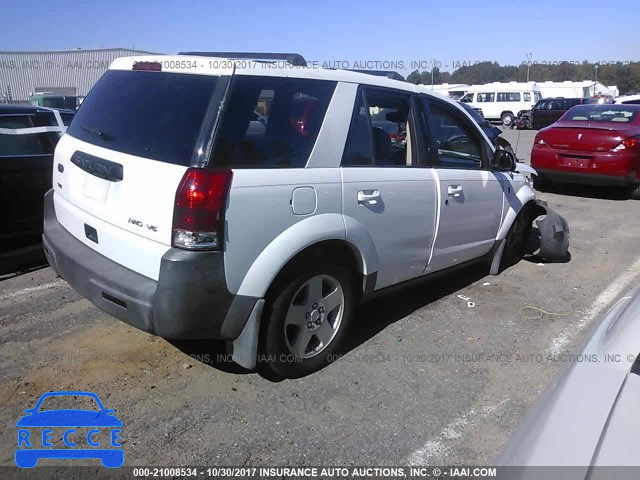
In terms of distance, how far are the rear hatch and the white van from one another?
111 ft

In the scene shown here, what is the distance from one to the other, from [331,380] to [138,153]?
1.77 metres

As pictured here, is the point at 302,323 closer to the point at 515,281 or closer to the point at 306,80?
the point at 306,80

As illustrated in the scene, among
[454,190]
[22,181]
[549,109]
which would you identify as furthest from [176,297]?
[549,109]

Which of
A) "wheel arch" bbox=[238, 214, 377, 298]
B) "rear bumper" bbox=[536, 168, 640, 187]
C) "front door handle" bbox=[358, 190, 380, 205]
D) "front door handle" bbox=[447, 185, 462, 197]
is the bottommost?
"rear bumper" bbox=[536, 168, 640, 187]

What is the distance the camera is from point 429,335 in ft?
13.4

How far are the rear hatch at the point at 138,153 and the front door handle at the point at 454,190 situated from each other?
2038mm

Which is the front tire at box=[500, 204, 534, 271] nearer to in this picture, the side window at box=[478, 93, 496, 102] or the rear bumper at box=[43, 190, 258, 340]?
the rear bumper at box=[43, 190, 258, 340]

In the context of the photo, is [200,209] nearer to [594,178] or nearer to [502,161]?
[502,161]

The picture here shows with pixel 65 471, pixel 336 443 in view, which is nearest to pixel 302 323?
pixel 336 443

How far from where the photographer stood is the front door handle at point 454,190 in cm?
419

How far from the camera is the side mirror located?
15.6 feet

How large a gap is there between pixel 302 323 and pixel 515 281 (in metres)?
2.89

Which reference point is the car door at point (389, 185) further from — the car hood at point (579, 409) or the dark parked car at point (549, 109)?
the dark parked car at point (549, 109)

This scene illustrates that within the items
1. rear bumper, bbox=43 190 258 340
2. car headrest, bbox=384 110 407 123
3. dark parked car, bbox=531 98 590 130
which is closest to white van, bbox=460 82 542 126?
dark parked car, bbox=531 98 590 130
